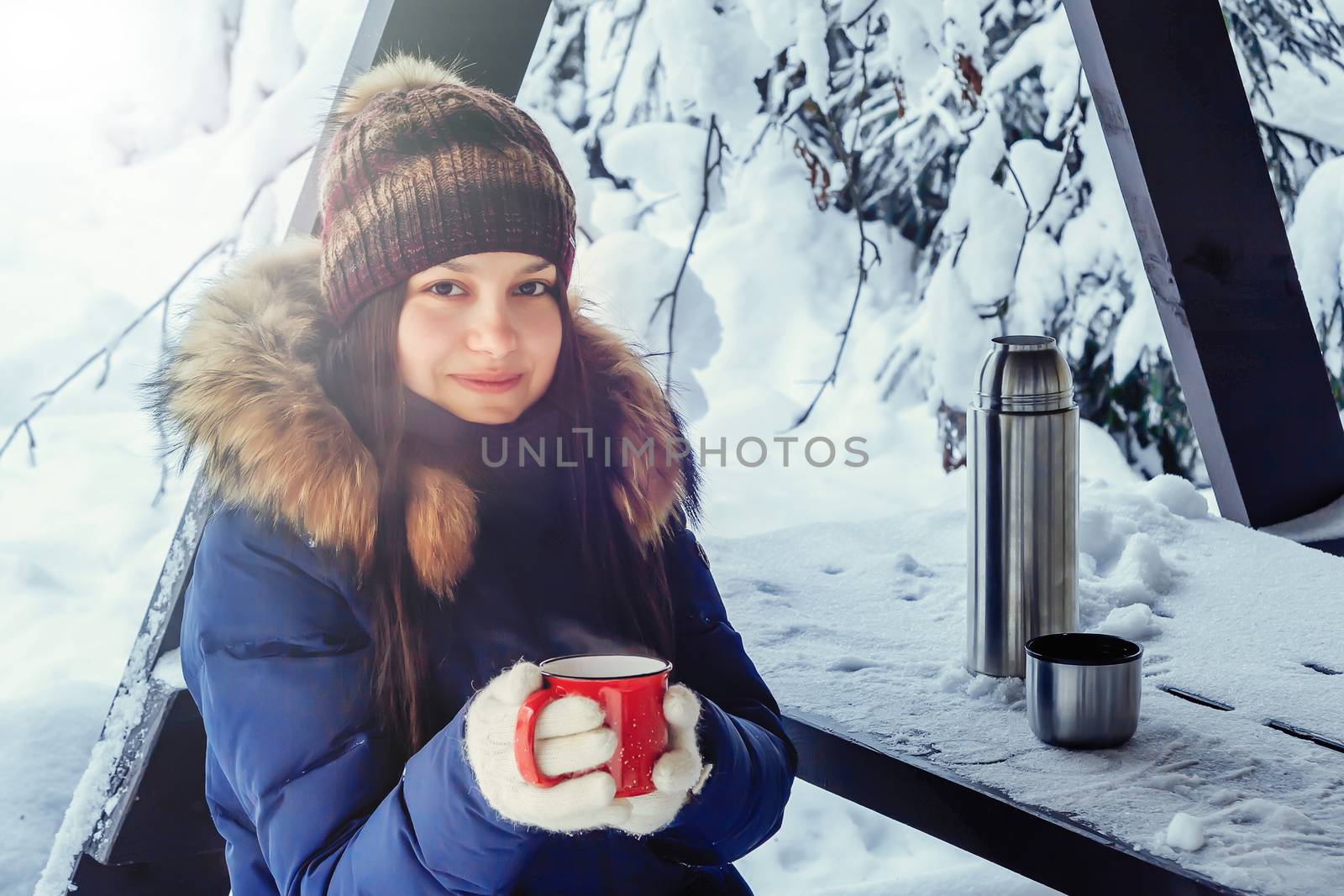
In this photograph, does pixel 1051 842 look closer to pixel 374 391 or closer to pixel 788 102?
pixel 374 391

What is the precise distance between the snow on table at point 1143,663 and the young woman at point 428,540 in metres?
0.18

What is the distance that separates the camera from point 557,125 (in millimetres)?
2432

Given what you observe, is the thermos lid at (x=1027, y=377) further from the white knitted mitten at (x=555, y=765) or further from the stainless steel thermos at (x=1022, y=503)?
the white knitted mitten at (x=555, y=765)

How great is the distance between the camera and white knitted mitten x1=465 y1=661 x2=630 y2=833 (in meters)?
0.79

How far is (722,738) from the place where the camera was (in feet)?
3.16

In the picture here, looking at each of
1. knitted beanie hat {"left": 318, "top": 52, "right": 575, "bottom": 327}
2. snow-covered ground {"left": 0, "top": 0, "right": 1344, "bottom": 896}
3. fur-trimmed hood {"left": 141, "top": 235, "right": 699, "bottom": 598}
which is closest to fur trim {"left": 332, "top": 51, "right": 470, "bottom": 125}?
knitted beanie hat {"left": 318, "top": 52, "right": 575, "bottom": 327}

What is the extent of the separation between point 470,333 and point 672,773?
1.47 feet


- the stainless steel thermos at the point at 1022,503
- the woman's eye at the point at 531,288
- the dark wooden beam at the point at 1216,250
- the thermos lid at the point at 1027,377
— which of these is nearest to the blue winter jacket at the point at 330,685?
the woman's eye at the point at 531,288

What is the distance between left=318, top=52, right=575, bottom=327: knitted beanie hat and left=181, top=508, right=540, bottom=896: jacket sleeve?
240 millimetres

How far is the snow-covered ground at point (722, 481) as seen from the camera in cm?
129

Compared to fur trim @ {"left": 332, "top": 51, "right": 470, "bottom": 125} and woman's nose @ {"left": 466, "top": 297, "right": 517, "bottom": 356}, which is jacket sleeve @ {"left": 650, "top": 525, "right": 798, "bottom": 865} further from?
fur trim @ {"left": 332, "top": 51, "right": 470, "bottom": 125}

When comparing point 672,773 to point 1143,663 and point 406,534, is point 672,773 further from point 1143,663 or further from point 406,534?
point 1143,663

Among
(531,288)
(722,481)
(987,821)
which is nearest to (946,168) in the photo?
(722,481)

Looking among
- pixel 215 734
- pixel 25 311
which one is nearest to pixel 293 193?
pixel 25 311
